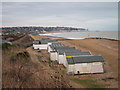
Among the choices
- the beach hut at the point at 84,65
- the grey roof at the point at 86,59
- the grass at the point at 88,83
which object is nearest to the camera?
the grass at the point at 88,83

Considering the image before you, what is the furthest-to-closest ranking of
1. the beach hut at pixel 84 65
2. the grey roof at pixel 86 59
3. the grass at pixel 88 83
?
the grey roof at pixel 86 59 < the beach hut at pixel 84 65 < the grass at pixel 88 83

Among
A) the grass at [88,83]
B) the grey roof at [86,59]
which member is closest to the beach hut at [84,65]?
the grey roof at [86,59]

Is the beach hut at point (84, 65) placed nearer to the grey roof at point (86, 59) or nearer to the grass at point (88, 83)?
the grey roof at point (86, 59)

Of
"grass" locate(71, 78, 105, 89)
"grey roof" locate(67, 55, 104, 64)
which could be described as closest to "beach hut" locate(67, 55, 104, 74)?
"grey roof" locate(67, 55, 104, 64)

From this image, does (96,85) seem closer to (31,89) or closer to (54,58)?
Result: (31,89)

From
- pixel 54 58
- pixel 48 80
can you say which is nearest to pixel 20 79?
pixel 48 80

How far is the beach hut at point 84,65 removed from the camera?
13591 mm

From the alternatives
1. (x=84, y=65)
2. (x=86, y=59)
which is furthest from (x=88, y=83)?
(x=86, y=59)

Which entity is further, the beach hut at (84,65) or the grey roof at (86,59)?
the grey roof at (86,59)

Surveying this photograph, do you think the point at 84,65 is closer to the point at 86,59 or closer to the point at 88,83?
the point at 86,59

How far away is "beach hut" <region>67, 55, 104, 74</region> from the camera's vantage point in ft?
44.6

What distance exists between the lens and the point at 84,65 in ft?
45.0

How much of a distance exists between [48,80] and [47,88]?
0.76m

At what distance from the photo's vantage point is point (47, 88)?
8289mm
